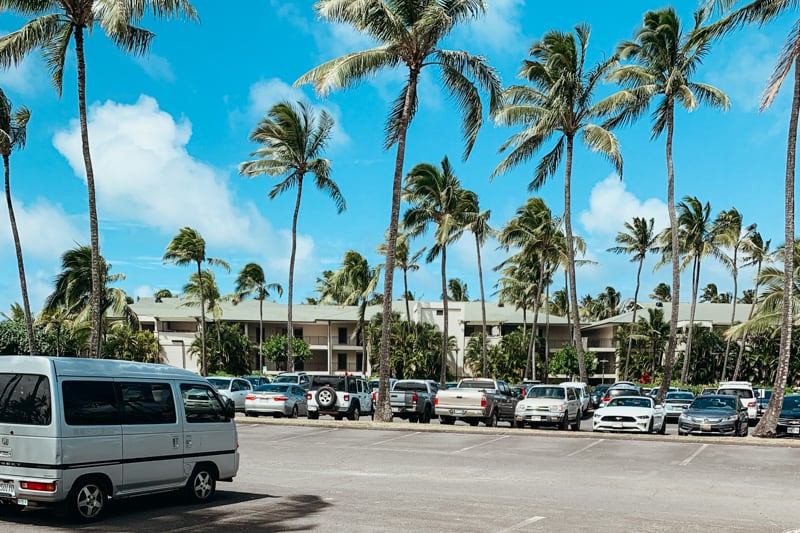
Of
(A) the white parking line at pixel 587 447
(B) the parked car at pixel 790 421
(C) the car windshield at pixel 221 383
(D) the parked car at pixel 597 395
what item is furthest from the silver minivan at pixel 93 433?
(D) the parked car at pixel 597 395

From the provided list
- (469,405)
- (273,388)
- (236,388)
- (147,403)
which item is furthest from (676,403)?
(147,403)

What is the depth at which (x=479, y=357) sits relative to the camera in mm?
72938

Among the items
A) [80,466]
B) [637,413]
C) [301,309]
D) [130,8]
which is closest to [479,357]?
[301,309]

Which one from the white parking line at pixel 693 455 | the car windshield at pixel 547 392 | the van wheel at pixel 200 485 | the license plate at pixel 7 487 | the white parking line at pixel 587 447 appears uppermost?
the car windshield at pixel 547 392

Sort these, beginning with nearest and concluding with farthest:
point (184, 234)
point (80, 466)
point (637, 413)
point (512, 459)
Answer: point (80, 466) → point (512, 459) → point (637, 413) → point (184, 234)

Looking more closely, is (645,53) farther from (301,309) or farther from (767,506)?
(301,309)

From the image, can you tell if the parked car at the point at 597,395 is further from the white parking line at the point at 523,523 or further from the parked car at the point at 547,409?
the white parking line at the point at 523,523

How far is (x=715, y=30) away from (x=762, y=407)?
2154 cm

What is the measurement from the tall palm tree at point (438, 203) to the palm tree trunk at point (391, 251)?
71.9 feet

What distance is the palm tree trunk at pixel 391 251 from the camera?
30.8m

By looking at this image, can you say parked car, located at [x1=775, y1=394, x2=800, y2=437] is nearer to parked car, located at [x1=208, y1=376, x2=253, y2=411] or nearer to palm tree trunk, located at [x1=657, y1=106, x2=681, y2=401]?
palm tree trunk, located at [x1=657, y1=106, x2=681, y2=401]

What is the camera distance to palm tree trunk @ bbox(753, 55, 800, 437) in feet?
87.8

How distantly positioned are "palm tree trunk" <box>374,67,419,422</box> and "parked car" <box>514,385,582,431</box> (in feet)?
15.1

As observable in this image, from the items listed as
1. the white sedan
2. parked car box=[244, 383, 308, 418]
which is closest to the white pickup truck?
the white sedan
